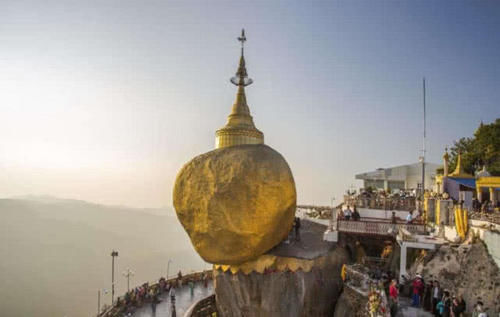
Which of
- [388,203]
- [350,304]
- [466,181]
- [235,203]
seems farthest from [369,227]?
[466,181]

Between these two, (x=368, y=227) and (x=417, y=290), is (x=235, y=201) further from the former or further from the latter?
(x=368, y=227)

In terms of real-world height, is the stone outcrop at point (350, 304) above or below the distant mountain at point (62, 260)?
above

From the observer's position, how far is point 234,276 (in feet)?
47.2

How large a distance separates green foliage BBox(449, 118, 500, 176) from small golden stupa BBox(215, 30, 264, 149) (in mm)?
22075

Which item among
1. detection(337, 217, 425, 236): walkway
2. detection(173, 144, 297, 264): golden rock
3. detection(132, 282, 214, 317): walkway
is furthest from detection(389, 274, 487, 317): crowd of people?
detection(132, 282, 214, 317): walkway

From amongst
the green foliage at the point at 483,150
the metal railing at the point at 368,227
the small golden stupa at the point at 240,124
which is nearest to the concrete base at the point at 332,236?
the metal railing at the point at 368,227

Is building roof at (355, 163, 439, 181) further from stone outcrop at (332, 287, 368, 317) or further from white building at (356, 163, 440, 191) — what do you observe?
stone outcrop at (332, 287, 368, 317)

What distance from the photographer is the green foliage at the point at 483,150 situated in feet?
86.4

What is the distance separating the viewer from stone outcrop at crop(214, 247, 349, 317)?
13.9m

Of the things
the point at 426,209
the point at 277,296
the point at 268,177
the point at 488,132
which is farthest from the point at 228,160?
the point at 488,132

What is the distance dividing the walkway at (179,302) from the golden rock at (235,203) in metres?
7.45

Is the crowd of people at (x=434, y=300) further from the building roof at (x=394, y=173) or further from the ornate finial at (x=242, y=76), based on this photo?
the building roof at (x=394, y=173)

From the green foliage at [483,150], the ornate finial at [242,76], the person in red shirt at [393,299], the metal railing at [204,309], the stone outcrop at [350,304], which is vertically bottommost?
the metal railing at [204,309]

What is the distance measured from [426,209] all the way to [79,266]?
134m
